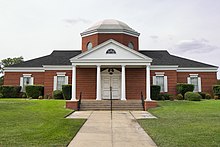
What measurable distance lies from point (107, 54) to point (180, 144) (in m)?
16.3

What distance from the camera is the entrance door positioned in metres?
25.9

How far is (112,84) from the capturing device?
26.0m

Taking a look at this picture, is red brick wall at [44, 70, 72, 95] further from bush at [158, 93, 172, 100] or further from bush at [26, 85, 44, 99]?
bush at [158, 93, 172, 100]

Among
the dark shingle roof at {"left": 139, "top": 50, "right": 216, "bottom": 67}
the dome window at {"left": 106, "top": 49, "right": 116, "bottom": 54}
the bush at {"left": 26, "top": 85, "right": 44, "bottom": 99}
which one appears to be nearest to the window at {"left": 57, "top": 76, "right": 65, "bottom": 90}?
the bush at {"left": 26, "top": 85, "right": 44, "bottom": 99}

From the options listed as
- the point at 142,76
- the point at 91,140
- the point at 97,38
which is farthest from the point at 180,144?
the point at 97,38

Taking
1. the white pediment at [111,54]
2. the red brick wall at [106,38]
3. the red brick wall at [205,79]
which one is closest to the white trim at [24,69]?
the red brick wall at [106,38]

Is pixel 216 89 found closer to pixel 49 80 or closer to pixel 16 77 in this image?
pixel 49 80

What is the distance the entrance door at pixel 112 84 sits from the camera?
84.9ft

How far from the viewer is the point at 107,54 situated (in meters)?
23.1

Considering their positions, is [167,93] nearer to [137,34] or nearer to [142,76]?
[142,76]

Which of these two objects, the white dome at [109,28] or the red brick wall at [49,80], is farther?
the red brick wall at [49,80]

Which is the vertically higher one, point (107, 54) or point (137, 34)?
point (137, 34)

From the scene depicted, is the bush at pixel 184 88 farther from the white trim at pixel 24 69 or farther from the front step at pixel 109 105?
the white trim at pixel 24 69

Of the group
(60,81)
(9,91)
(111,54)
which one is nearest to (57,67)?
(60,81)
